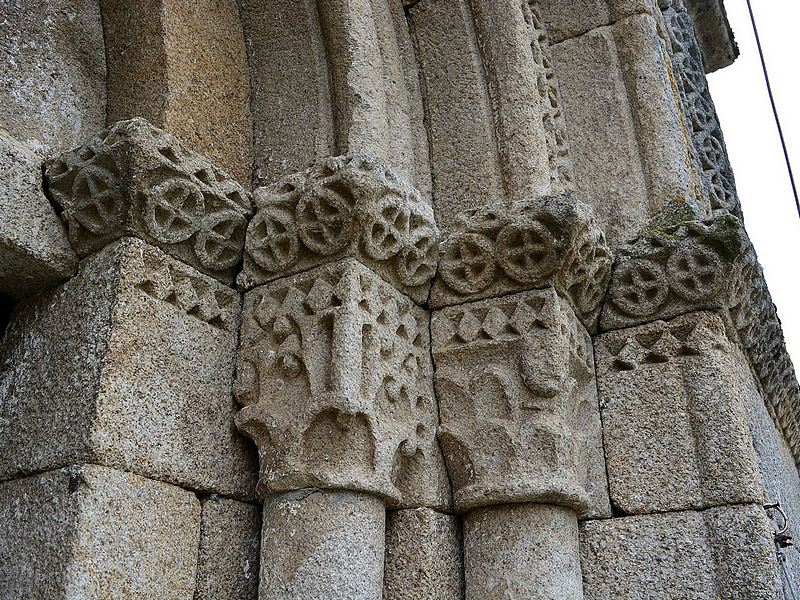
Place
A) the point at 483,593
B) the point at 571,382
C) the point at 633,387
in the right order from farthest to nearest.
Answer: the point at 633,387
the point at 571,382
the point at 483,593

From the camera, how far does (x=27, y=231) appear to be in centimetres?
203

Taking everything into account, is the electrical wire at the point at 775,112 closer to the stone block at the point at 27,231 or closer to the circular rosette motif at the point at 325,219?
the circular rosette motif at the point at 325,219

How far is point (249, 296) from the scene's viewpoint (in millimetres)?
2311

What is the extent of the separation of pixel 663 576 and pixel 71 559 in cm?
148

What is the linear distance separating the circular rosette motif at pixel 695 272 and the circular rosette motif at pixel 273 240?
1141mm

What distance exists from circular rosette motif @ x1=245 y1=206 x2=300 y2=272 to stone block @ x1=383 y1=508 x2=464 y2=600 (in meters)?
0.75

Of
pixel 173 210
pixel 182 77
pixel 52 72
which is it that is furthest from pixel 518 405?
pixel 52 72

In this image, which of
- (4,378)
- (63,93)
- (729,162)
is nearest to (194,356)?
(4,378)

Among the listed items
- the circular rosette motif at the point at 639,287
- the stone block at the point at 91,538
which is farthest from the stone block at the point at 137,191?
the circular rosette motif at the point at 639,287

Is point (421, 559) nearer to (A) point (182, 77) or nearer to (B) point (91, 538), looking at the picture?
(B) point (91, 538)

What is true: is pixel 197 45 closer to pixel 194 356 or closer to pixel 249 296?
pixel 249 296

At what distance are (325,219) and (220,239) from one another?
1.02 feet

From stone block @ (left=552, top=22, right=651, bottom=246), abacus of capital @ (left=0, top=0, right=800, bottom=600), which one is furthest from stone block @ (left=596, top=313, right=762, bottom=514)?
stone block @ (left=552, top=22, right=651, bottom=246)

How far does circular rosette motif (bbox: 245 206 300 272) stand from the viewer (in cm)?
221
